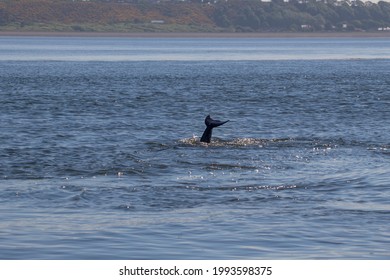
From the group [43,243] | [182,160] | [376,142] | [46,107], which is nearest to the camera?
[43,243]

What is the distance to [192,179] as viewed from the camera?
25.9 metres

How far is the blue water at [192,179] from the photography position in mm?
18719

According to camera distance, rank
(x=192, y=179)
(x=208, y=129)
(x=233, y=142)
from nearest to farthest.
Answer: (x=192, y=179), (x=208, y=129), (x=233, y=142)

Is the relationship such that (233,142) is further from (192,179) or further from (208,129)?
(192,179)

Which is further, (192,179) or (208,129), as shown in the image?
(208,129)

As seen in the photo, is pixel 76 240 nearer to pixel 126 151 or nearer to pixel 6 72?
pixel 126 151

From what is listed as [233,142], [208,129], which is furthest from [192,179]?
[233,142]

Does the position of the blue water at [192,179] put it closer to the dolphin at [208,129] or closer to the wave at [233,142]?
the wave at [233,142]

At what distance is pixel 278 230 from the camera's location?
19.8 m

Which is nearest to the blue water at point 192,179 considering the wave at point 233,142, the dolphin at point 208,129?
the wave at point 233,142

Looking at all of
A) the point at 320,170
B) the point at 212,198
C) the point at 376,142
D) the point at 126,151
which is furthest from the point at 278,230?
the point at 376,142

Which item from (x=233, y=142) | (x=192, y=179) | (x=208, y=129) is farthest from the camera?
(x=233, y=142)

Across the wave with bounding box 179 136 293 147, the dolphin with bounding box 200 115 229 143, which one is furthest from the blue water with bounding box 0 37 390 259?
the dolphin with bounding box 200 115 229 143

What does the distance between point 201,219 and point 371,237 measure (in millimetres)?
3440
